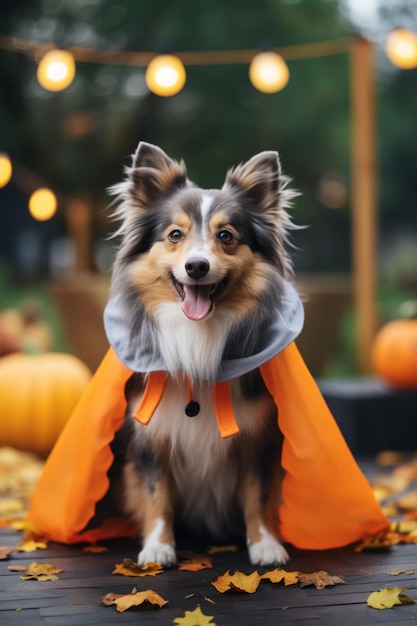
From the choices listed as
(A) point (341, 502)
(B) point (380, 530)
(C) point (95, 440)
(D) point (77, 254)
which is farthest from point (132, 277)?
(D) point (77, 254)

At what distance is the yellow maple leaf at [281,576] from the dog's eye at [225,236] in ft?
3.88

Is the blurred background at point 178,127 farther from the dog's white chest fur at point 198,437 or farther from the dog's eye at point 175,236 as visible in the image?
the dog's eye at point 175,236

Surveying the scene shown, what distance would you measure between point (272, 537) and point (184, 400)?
627 millimetres

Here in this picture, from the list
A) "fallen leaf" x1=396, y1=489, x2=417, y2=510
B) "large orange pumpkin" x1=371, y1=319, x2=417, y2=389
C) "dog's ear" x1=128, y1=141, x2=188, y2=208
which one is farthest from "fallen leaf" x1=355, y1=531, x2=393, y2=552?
"large orange pumpkin" x1=371, y1=319, x2=417, y2=389

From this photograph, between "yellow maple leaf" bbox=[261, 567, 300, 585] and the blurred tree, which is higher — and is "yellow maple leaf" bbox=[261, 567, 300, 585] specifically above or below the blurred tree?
below

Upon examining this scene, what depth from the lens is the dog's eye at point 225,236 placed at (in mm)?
2949

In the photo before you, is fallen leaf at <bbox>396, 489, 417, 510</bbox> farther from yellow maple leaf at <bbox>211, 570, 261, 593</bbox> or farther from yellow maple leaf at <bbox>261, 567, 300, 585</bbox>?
yellow maple leaf at <bbox>211, 570, 261, 593</bbox>

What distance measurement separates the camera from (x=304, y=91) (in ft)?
38.5

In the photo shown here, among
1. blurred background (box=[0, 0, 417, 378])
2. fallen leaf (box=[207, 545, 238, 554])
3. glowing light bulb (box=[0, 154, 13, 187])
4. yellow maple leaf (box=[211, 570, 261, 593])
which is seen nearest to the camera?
yellow maple leaf (box=[211, 570, 261, 593])

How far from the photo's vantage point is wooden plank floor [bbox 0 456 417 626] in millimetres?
2422

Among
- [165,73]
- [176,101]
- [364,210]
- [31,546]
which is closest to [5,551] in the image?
[31,546]

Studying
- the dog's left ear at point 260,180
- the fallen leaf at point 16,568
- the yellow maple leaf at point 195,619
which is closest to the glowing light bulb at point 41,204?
the dog's left ear at point 260,180

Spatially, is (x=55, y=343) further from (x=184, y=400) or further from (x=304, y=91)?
(x=184, y=400)

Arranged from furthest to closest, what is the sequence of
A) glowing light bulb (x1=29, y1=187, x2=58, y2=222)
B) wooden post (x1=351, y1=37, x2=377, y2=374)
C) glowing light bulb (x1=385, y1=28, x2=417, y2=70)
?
wooden post (x1=351, y1=37, x2=377, y2=374) < glowing light bulb (x1=29, y1=187, x2=58, y2=222) < glowing light bulb (x1=385, y1=28, x2=417, y2=70)
